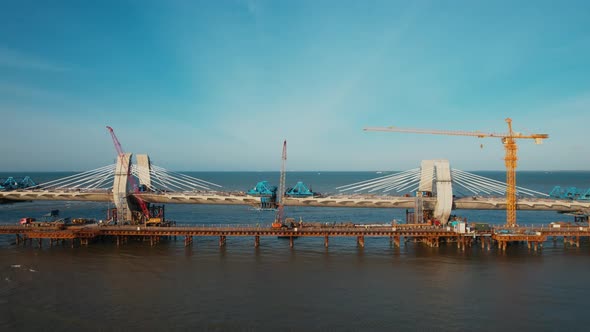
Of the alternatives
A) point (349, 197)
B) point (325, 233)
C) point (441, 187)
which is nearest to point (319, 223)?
point (325, 233)

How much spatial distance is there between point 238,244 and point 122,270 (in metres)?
19.8

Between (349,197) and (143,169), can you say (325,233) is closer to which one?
(349,197)

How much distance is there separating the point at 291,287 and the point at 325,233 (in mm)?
20439

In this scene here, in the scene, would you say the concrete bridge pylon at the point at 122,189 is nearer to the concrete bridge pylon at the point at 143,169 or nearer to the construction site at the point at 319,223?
the construction site at the point at 319,223

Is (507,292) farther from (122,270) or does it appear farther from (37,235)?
(37,235)

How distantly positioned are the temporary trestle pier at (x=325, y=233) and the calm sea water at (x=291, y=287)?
2082 millimetres

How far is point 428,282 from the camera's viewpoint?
41250mm

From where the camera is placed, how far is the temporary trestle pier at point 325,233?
191ft

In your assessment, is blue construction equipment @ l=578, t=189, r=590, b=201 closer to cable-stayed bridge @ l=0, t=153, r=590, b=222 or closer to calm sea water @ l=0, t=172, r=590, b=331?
cable-stayed bridge @ l=0, t=153, r=590, b=222

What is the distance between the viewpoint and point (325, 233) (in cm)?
5891

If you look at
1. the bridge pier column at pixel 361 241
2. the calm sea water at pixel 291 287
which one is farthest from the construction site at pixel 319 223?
the calm sea water at pixel 291 287

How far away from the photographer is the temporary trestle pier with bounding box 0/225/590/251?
5834 centimetres

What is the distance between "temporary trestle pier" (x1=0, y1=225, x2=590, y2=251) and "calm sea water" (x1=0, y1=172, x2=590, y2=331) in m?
2.08

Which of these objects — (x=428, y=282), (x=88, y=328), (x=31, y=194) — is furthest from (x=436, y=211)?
(x=31, y=194)
